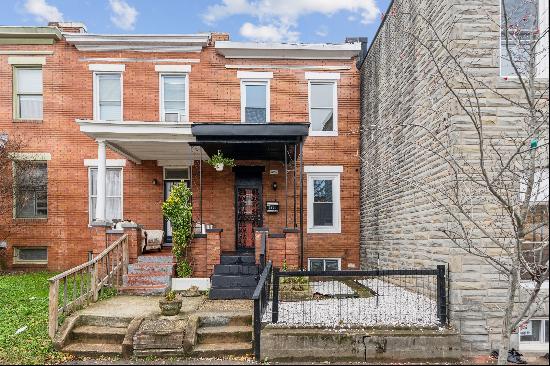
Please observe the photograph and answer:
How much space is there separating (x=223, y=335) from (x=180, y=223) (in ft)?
11.3

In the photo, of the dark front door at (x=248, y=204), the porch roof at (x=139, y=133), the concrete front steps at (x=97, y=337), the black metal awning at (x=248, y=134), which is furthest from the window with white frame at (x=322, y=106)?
the concrete front steps at (x=97, y=337)

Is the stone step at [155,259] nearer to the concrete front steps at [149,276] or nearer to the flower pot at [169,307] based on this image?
the concrete front steps at [149,276]

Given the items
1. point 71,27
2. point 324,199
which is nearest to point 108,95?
point 71,27

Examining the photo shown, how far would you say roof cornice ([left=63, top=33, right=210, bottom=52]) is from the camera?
13.7 metres

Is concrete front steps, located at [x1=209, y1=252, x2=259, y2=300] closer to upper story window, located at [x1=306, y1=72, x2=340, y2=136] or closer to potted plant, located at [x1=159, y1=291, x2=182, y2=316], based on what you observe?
potted plant, located at [x1=159, y1=291, x2=182, y2=316]

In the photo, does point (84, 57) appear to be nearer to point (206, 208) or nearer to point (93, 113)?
point (93, 113)

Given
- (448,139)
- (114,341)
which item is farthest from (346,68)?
(114,341)

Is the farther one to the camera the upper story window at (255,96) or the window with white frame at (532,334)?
the upper story window at (255,96)

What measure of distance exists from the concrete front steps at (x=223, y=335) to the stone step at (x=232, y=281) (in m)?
1.99

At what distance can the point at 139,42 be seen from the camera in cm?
1388

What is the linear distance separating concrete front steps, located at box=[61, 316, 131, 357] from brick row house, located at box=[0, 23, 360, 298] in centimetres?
597

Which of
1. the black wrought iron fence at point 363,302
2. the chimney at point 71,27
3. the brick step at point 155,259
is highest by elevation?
the chimney at point 71,27

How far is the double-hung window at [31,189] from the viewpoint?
1374 cm

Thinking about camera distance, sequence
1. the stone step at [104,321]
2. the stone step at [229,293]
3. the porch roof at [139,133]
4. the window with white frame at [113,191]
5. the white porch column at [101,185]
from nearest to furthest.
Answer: the stone step at [104,321], the stone step at [229,293], the porch roof at [139,133], the white porch column at [101,185], the window with white frame at [113,191]
